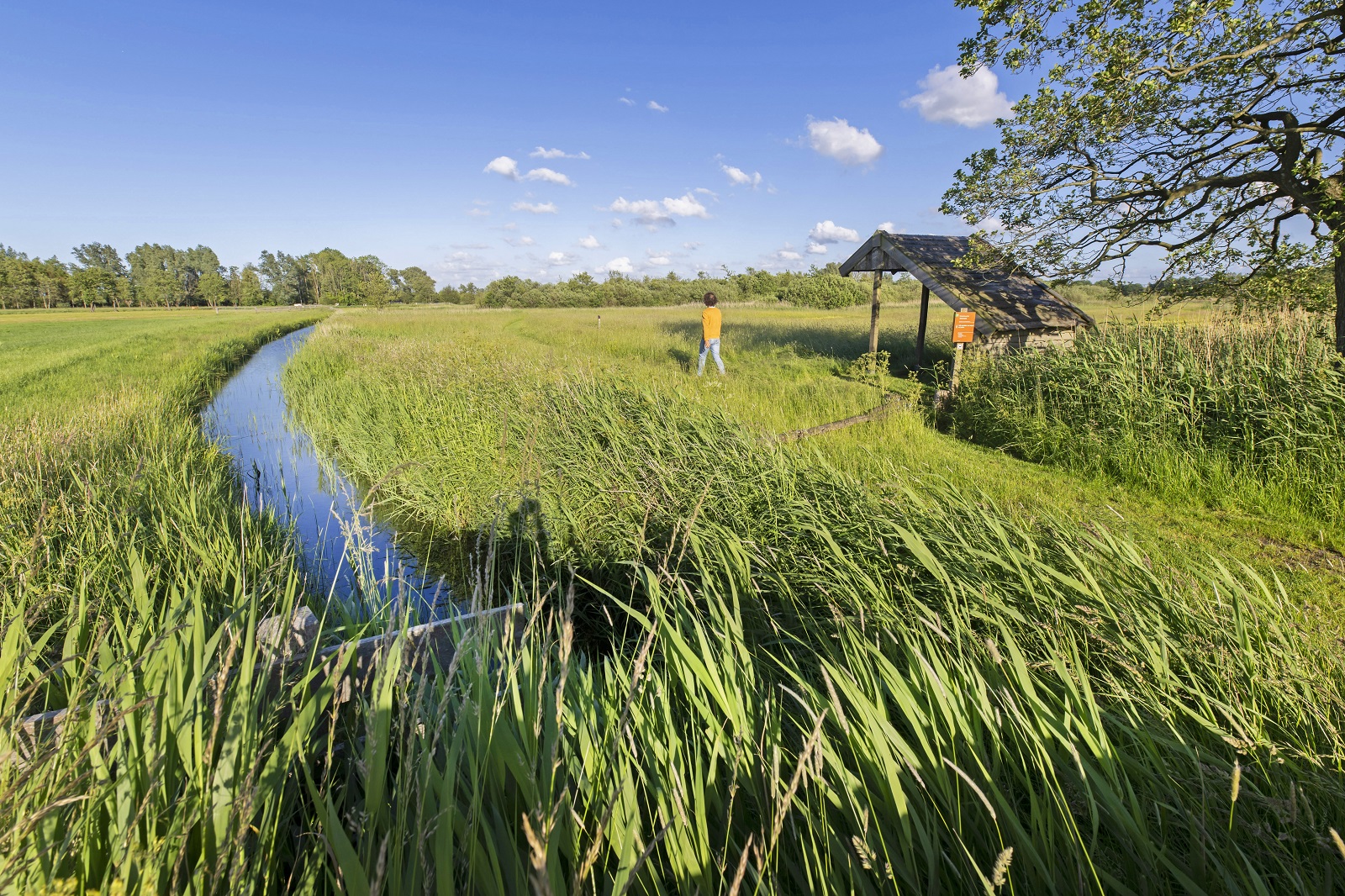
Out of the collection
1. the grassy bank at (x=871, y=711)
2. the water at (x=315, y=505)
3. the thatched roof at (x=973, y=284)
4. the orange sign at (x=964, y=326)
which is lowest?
the water at (x=315, y=505)

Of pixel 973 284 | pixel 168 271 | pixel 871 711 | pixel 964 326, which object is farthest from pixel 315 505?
pixel 168 271

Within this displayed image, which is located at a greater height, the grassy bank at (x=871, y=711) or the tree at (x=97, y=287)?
the tree at (x=97, y=287)

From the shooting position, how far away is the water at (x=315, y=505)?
3.77 m

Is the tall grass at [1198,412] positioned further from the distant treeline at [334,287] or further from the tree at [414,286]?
the tree at [414,286]

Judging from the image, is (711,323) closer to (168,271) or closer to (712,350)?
(712,350)

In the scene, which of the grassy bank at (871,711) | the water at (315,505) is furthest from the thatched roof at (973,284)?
the water at (315,505)

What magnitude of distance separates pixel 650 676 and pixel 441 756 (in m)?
0.80

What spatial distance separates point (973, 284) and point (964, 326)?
8.15 feet

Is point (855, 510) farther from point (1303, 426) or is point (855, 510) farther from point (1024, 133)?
point (1024, 133)

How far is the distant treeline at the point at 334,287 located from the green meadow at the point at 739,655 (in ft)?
172

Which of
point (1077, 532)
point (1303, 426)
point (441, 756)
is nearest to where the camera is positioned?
point (441, 756)

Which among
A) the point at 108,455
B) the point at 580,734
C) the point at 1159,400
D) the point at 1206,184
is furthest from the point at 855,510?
the point at 1206,184

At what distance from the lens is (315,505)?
24.1ft

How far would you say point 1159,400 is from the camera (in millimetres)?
6551
